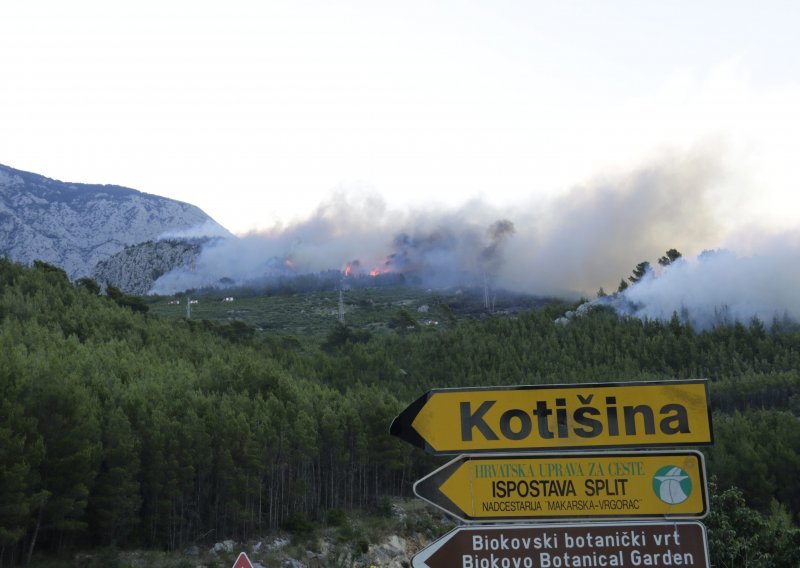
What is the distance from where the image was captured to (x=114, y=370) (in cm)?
8044

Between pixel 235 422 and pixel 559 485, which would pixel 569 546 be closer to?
pixel 559 485

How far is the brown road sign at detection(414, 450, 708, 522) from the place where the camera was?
353 inches

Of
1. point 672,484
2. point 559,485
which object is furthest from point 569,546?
point 672,484

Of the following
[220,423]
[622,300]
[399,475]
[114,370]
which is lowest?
[399,475]

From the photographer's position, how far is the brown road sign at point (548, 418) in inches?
359

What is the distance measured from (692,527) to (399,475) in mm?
78105

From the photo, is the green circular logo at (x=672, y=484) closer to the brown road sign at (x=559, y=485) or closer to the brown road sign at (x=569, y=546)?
the brown road sign at (x=559, y=485)

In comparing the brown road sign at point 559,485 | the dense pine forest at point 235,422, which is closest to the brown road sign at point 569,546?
the brown road sign at point 559,485

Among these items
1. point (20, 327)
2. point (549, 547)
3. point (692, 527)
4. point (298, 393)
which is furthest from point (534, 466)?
point (20, 327)

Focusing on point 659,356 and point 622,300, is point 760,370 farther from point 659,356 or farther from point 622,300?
point 622,300

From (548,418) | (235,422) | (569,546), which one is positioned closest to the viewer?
(569,546)

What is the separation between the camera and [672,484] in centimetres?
894

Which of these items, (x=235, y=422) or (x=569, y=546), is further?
(x=235, y=422)

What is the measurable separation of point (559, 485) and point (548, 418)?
721 mm
